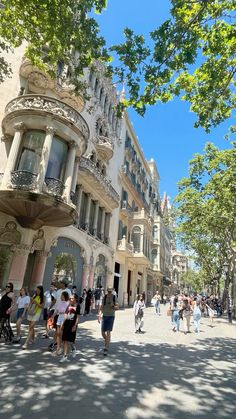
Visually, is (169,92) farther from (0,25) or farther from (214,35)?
(0,25)

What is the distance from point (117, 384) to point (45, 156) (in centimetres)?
1022

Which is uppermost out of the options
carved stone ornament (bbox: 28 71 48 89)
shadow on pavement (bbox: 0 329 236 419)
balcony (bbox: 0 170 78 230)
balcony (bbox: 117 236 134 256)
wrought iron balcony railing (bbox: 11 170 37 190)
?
carved stone ornament (bbox: 28 71 48 89)

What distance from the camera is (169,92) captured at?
382 inches

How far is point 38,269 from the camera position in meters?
15.0

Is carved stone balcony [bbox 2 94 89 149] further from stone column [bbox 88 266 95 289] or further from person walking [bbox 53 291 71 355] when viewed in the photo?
stone column [bbox 88 266 95 289]

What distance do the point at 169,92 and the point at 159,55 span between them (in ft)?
6.26

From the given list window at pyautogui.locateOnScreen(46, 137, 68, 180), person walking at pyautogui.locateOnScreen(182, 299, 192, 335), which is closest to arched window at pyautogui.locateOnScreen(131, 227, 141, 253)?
person walking at pyautogui.locateOnScreen(182, 299, 192, 335)

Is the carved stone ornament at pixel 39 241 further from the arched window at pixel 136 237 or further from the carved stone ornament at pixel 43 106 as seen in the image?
the arched window at pixel 136 237

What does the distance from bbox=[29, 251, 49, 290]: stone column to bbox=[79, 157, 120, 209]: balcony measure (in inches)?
233

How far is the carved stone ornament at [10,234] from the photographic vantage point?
13406mm

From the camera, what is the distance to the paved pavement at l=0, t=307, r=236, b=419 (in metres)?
4.54

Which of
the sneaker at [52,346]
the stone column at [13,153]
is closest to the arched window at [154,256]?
the stone column at [13,153]

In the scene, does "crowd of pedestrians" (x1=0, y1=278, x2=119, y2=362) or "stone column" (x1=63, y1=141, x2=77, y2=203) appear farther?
"stone column" (x1=63, y1=141, x2=77, y2=203)

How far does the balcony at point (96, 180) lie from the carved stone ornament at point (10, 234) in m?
6.01
